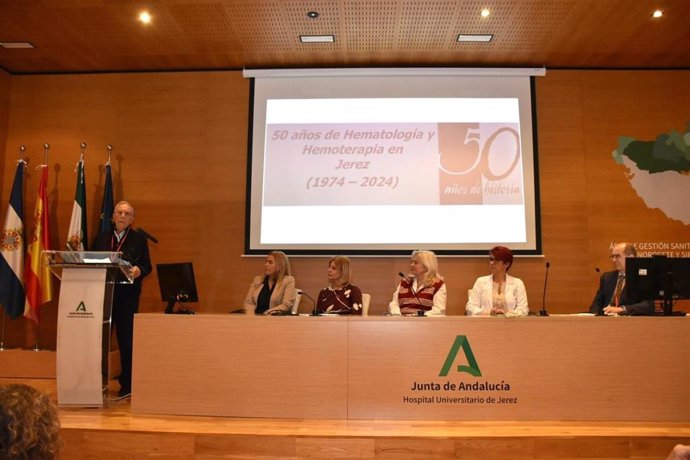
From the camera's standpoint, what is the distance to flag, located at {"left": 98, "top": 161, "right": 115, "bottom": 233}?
5.33m

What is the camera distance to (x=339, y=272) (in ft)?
14.5

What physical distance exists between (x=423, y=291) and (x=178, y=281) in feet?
6.08

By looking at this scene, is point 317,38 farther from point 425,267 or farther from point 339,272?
point 425,267

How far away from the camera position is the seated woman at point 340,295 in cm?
427

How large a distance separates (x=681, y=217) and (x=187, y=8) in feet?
17.0

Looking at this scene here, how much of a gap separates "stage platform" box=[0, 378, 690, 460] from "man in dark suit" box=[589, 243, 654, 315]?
2.80 ft

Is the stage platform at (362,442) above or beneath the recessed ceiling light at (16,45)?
beneath

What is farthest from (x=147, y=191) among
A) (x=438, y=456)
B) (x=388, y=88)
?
(x=438, y=456)

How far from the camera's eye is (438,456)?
9.71 feet

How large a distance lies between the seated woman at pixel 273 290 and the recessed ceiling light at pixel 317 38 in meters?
2.06

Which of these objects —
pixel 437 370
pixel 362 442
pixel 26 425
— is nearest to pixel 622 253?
pixel 437 370

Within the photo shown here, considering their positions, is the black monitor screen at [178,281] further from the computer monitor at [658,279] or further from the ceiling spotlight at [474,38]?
the ceiling spotlight at [474,38]

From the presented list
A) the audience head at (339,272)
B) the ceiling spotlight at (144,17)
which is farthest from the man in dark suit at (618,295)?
the ceiling spotlight at (144,17)

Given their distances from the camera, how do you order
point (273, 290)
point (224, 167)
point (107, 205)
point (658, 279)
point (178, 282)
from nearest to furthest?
point (658, 279), point (178, 282), point (273, 290), point (107, 205), point (224, 167)
